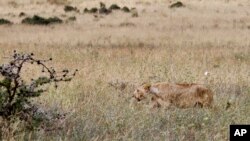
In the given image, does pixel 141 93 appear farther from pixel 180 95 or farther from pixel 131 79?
pixel 131 79

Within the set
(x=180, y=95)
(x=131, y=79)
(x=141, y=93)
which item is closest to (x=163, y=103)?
(x=180, y=95)

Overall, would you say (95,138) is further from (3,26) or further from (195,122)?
(3,26)

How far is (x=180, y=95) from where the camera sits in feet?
21.8

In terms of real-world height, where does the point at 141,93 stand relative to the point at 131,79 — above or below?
above

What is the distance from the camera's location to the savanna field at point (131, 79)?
5.52m

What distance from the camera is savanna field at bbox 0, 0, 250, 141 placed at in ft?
18.1

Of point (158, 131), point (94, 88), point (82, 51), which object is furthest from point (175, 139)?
point (82, 51)

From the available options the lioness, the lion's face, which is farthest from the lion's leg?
the lion's face

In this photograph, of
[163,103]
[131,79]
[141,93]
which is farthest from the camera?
[131,79]

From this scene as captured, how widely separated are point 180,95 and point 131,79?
2.63m

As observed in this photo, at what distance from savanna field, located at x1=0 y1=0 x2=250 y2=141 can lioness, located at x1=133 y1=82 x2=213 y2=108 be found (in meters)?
0.13

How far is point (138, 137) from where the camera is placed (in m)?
5.34

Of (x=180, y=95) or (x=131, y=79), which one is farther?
(x=131, y=79)

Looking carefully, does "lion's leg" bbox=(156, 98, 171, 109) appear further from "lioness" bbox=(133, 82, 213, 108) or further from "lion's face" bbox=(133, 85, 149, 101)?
"lion's face" bbox=(133, 85, 149, 101)
